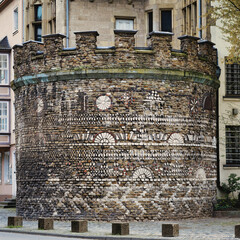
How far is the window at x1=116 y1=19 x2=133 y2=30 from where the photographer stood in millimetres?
31109

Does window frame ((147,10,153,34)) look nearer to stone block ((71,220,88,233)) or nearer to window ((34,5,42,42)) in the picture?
window ((34,5,42,42))

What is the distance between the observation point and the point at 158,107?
22.9 meters

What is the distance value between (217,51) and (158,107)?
17.5 ft

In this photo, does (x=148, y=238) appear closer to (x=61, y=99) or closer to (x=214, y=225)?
(x=214, y=225)

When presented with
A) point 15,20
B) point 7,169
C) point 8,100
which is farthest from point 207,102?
point 7,169

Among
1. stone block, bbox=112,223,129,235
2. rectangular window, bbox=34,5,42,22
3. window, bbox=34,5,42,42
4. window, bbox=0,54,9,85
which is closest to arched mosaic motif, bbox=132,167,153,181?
stone block, bbox=112,223,129,235

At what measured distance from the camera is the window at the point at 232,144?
27.4 meters

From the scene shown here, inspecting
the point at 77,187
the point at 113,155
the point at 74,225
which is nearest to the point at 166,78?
the point at 113,155

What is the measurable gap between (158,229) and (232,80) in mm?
10162

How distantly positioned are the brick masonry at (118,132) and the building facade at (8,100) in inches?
577

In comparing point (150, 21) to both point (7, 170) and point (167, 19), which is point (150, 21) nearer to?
point (167, 19)

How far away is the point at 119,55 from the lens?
22.8 meters

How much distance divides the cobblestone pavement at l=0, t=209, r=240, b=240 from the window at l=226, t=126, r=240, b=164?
4.30m

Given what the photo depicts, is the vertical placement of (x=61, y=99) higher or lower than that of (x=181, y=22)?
lower
